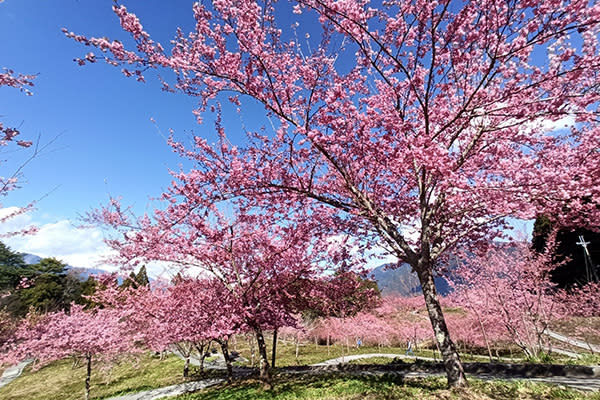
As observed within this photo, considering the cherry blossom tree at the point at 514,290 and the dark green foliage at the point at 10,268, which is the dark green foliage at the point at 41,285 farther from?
the cherry blossom tree at the point at 514,290

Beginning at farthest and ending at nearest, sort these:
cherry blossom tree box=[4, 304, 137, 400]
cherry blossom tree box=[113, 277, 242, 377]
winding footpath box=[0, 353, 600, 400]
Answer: cherry blossom tree box=[4, 304, 137, 400], cherry blossom tree box=[113, 277, 242, 377], winding footpath box=[0, 353, 600, 400]

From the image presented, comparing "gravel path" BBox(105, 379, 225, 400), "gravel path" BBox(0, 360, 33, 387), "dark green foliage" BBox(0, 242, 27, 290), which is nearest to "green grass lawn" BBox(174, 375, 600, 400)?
"gravel path" BBox(105, 379, 225, 400)

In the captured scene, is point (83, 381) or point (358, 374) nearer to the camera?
point (358, 374)

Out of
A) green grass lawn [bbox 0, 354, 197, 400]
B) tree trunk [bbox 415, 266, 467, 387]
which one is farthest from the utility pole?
green grass lawn [bbox 0, 354, 197, 400]

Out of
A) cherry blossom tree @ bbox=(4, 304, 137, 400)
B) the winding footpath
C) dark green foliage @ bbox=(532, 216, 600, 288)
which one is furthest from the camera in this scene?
dark green foliage @ bbox=(532, 216, 600, 288)

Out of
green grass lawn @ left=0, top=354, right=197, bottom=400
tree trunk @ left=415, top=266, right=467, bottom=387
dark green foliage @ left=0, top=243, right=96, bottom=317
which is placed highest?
dark green foliage @ left=0, top=243, right=96, bottom=317

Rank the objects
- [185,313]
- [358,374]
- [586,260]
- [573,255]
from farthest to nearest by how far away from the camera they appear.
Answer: [573,255] → [586,260] → [185,313] → [358,374]

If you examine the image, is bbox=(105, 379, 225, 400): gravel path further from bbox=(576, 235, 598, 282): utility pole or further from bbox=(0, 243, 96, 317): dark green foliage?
bbox=(0, 243, 96, 317): dark green foliage

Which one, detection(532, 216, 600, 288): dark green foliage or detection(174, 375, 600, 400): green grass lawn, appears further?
detection(532, 216, 600, 288): dark green foliage

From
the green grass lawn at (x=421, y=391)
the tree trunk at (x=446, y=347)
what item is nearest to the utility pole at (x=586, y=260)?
the green grass lawn at (x=421, y=391)

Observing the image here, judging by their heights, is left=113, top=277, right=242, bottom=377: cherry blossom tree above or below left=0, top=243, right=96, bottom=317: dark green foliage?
below

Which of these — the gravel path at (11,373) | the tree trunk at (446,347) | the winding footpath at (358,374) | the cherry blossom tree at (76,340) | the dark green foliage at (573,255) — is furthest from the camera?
the dark green foliage at (573,255)

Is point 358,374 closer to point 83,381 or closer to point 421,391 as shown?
point 421,391

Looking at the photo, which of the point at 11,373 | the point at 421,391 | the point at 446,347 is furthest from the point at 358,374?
the point at 11,373
